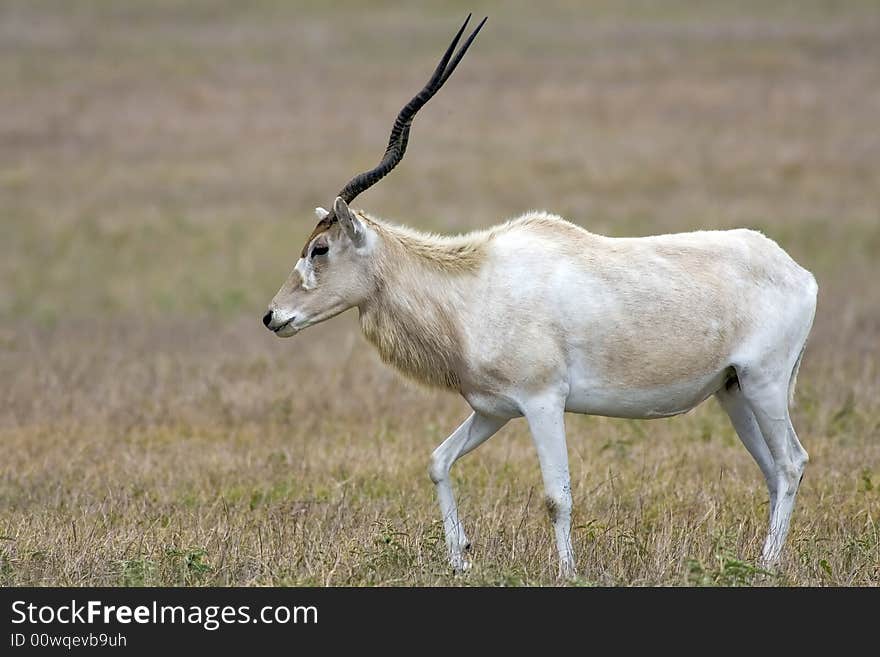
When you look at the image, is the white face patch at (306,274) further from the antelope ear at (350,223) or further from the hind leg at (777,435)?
the hind leg at (777,435)

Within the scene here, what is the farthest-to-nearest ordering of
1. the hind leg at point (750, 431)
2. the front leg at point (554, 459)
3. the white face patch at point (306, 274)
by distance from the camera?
the hind leg at point (750, 431)
the white face patch at point (306, 274)
the front leg at point (554, 459)

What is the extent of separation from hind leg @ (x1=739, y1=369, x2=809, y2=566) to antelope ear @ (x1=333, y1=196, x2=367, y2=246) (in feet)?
8.62

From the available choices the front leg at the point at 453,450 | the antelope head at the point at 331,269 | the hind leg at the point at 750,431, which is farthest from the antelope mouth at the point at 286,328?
the hind leg at the point at 750,431

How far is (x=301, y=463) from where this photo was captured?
37.8ft

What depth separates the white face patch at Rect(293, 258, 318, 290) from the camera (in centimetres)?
884

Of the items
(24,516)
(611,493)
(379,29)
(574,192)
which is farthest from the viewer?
(379,29)

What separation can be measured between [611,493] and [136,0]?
44007 millimetres

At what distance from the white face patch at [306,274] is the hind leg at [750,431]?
2.85 m

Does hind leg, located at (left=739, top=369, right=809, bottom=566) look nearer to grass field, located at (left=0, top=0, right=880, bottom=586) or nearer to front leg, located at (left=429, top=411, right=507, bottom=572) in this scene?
grass field, located at (left=0, top=0, right=880, bottom=586)

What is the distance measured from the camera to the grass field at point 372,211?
9070 mm

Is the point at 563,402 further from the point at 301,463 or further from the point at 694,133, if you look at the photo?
the point at 694,133

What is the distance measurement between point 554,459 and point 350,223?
6.37 feet

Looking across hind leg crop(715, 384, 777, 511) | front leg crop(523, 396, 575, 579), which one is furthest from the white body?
hind leg crop(715, 384, 777, 511)
